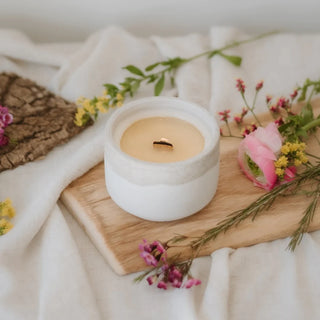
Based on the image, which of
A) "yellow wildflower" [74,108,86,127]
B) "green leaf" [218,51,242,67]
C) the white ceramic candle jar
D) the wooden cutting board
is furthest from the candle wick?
"green leaf" [218,51,242,67]

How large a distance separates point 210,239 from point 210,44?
1.67 ft

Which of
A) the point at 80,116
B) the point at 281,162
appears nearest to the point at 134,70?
the point at 80,116

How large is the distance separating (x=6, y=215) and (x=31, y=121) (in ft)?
0.65

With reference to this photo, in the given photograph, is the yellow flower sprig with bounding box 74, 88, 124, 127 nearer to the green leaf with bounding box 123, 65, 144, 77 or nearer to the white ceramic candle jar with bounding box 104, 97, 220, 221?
the green leaf with bounding box 123, 65, 144, 77

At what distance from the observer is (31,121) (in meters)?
0.96

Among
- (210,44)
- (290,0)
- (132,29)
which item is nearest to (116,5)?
(132,29)

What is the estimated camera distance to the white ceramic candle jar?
726mm

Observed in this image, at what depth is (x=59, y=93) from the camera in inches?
42.0

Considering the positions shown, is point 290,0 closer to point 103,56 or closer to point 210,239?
point 103,56

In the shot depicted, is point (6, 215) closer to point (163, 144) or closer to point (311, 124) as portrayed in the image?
point (163, 144)

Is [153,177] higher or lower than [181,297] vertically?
higher

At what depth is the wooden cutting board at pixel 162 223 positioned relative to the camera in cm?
78

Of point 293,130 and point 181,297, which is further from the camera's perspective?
point 293,130

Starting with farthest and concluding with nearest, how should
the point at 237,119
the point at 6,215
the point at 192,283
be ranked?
the point at 237,119 < the point at 6,215 < the point at 192,283
